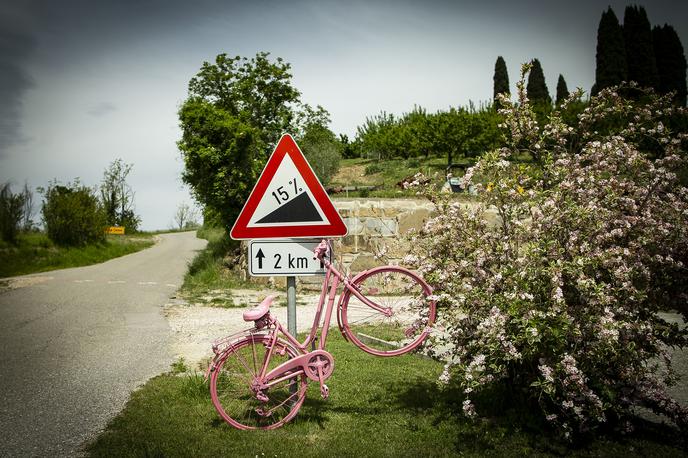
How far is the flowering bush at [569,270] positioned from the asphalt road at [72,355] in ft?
11.0

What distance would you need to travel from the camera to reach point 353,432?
13.4ft

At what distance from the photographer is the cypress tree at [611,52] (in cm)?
4275

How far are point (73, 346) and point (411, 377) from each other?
528 centimetres

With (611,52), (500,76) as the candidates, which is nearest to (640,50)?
(611,52)

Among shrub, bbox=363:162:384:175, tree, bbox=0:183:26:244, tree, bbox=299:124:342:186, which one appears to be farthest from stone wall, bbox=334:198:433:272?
shrub, bbox=363:162:384:175

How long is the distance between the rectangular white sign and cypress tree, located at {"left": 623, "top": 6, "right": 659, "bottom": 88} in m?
48.9

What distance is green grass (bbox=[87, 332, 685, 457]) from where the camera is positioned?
12.2 feet

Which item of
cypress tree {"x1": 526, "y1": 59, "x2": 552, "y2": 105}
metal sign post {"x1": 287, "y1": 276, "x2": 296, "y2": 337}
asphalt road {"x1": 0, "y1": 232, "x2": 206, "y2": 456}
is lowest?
asphalt road {"x1": 0, "y1": 232, "x2": 206, "y2": 456}

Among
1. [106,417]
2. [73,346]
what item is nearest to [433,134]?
[73,346]

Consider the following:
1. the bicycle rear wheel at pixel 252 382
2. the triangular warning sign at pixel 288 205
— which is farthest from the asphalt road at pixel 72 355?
the triangular warning sign at pixel 288 205

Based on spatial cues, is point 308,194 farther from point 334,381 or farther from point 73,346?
point 73,346

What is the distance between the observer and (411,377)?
5516mm

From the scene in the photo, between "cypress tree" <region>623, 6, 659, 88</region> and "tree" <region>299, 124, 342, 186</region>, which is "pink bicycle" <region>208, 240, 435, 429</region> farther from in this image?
"cypress tree" <region>623, 6, 659, 88</region>

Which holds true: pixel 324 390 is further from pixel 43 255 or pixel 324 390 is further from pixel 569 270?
pixel 43 255
